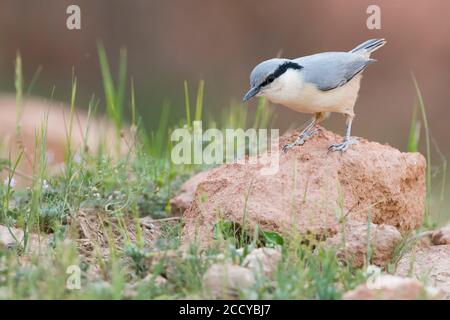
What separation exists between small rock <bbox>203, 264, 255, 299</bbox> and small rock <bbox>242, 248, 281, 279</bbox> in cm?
10

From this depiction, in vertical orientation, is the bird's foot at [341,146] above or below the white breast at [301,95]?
below

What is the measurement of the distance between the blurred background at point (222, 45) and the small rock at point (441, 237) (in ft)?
23.8

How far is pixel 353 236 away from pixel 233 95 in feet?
28.9

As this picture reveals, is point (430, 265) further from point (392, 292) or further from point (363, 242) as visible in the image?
point (392, 292)

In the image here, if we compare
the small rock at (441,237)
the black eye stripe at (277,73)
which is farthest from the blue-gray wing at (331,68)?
the small rock at (441,237)

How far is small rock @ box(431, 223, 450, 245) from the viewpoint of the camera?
4750 mm

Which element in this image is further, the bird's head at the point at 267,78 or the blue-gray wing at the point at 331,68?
the blue-gray wing at the point at 331,68

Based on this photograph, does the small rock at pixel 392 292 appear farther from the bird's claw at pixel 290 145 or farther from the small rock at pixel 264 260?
the bird's claw at pixel 290 145

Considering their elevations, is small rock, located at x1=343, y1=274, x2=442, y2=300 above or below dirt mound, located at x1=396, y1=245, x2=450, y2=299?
above

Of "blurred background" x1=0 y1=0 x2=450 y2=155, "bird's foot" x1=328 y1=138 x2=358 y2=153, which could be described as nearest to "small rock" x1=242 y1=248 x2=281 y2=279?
"bird's foot" x1=328 y1=138 x2=358 y2=153

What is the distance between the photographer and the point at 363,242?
4004 mm

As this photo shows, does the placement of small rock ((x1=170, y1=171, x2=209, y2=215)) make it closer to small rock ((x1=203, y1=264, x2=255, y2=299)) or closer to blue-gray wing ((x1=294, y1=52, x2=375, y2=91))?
blue-gray wing ((x1=294, y1=52, x2=375, y2=91))

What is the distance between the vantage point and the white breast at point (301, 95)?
4.70 m

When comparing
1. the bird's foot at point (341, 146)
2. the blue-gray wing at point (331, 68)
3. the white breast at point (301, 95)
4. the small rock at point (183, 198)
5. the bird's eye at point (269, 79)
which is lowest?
the small rock at point (183, 198)
